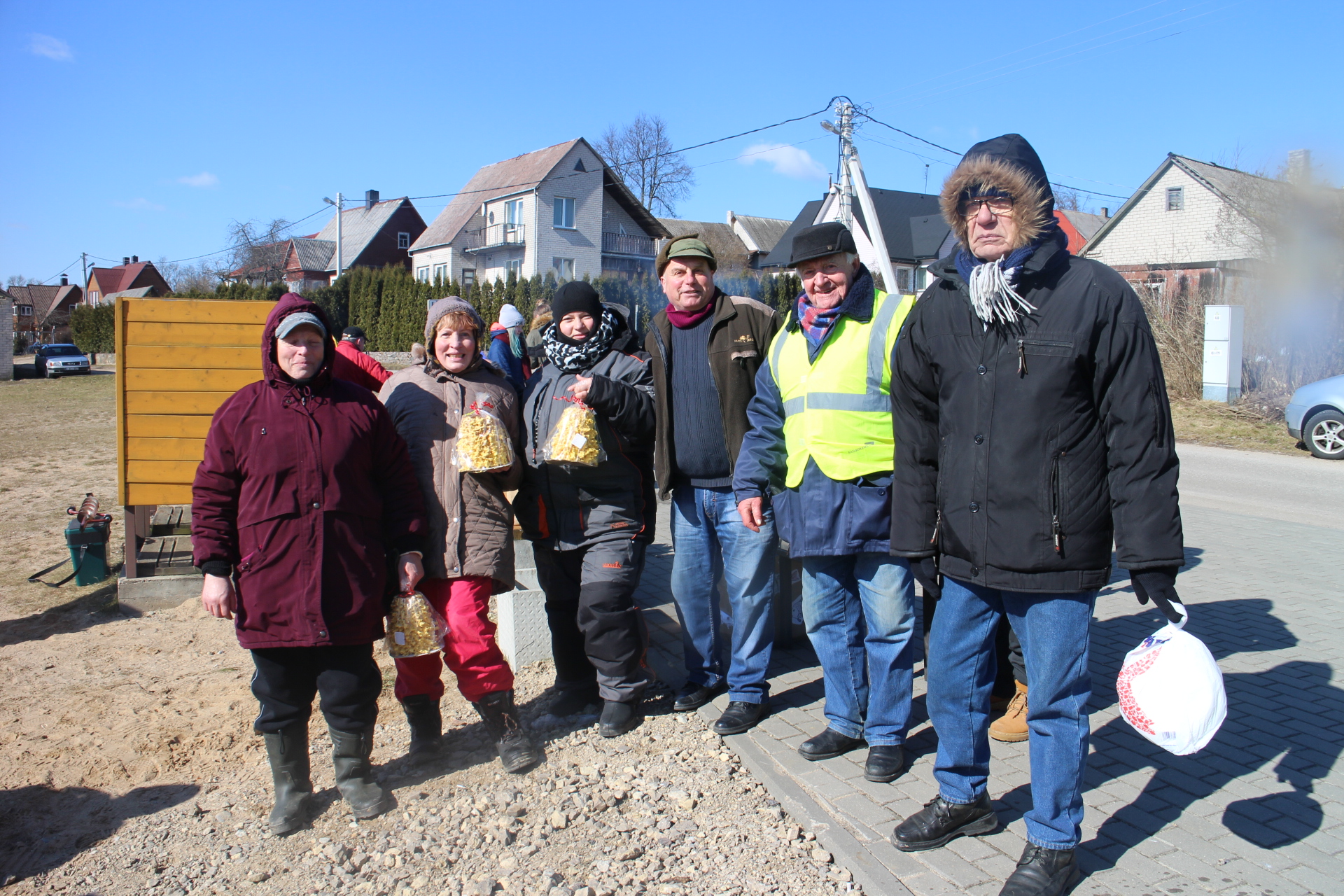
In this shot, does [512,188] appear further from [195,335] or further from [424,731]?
[424,731]

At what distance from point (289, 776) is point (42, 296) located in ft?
364

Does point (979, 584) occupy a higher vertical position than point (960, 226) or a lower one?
lower

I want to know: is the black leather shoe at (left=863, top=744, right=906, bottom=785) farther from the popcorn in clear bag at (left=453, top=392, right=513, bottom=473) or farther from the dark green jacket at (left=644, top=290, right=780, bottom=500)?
the popcorn in clear bag at (left=453, top=392, right=513, bottom=473)

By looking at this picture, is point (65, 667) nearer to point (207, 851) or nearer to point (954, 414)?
point (207, 851)

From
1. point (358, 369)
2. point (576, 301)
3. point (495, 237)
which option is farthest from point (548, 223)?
point (576, 301)

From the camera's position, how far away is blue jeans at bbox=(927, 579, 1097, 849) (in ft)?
8.39

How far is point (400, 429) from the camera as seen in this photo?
3.62 meters

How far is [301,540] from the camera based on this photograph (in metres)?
3.08

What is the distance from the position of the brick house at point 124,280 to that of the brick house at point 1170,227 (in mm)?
77104

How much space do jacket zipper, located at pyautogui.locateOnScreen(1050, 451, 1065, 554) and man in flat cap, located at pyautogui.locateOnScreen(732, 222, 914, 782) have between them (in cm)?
83

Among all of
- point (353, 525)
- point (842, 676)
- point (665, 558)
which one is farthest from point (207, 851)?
point (665, 558)

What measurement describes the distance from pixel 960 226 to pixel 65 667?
504 centimetres

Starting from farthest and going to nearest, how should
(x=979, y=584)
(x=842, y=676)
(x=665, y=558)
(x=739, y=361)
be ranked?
(x=665, y=558) → (x=739, y=361) → (x=842, y=676) → (x=979, y=584)

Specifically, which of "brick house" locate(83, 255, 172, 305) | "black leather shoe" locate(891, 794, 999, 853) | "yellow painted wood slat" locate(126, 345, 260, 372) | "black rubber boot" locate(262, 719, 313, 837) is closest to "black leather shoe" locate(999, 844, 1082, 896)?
"black leather shoe" locate(891, 794, 999, 853)
